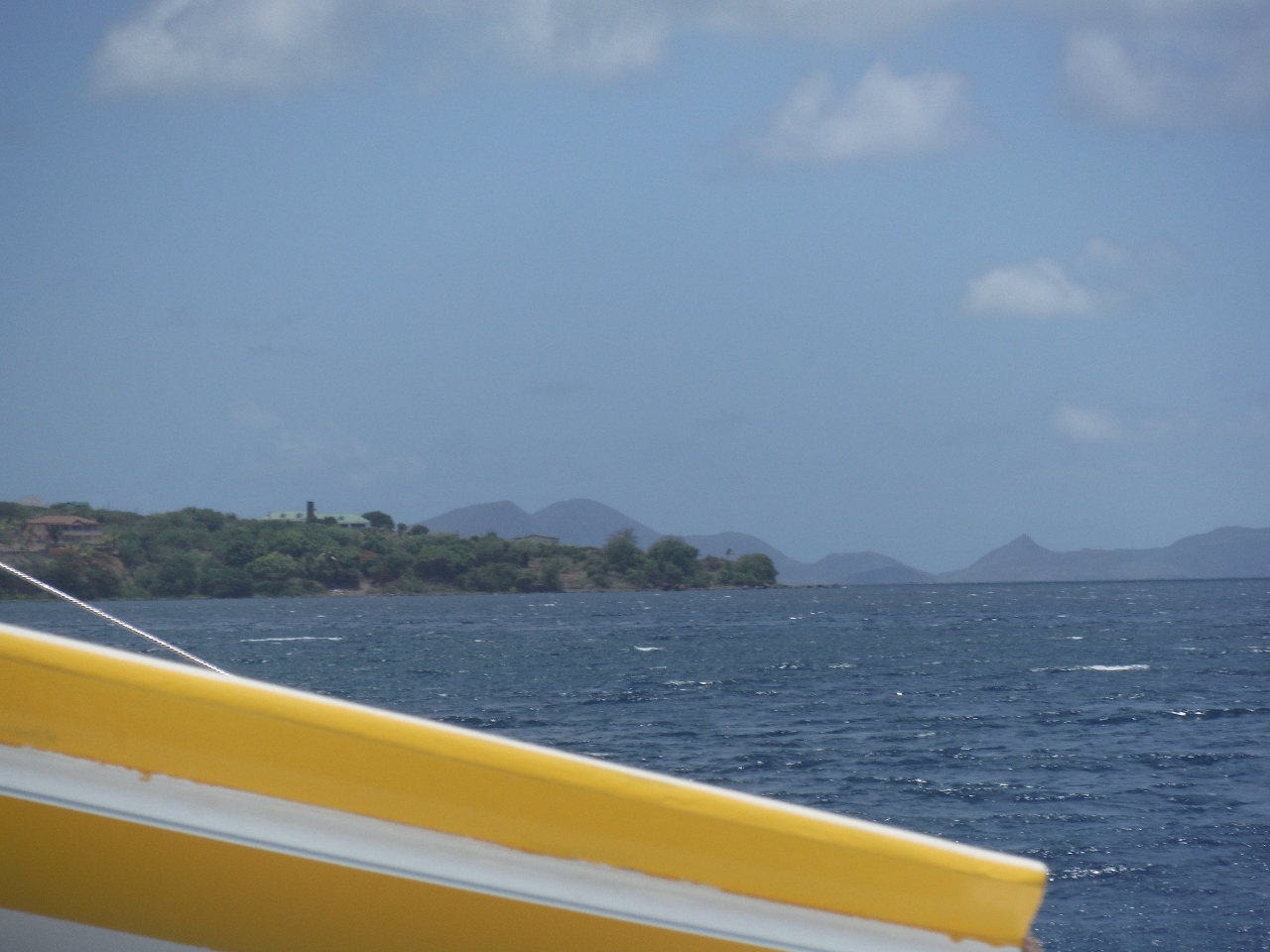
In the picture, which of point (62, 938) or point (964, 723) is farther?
point (964, 723)

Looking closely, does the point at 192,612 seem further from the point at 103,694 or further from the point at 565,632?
the point at 103,694

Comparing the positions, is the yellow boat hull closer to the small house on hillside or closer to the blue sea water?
the blue sea water

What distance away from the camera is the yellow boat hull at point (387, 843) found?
1973 mm

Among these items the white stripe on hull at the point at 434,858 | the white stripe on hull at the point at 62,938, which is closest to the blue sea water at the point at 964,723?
the white stripe on hull at the point at 434,858

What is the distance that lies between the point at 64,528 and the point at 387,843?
16749cm

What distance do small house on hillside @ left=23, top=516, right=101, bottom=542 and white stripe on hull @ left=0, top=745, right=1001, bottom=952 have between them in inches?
5926

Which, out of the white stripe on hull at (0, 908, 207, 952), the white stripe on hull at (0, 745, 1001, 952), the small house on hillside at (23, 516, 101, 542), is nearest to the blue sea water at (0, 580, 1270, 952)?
the white stripe on hull at (0, 745, 1001, 952)

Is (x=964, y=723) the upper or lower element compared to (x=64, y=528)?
lower

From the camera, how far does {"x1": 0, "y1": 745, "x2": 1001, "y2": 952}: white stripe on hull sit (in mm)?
1979

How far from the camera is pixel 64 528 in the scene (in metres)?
154

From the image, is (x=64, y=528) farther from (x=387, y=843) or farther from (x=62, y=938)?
(x=387, y=843)

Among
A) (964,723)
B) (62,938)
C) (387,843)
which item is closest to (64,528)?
(964,723)

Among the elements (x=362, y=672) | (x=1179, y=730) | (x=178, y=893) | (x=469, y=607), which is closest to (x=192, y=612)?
(x=469, y=607)

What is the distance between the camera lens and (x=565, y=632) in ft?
290
